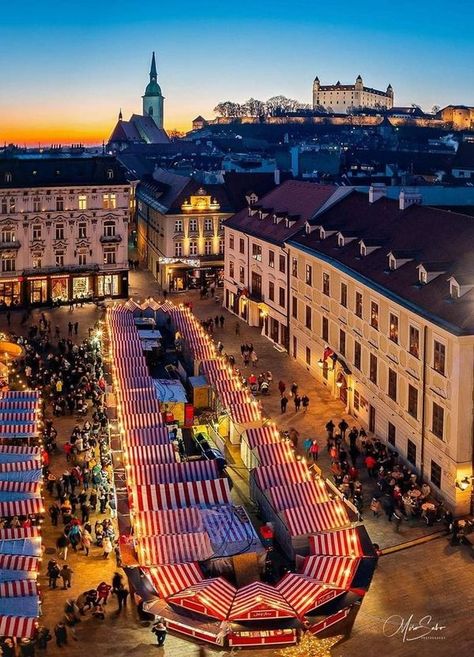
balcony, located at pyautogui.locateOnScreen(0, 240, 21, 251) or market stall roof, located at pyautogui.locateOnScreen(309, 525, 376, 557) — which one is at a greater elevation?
balcony, located at pyautogui.locateOnScreen(0, 240, 21, 251)

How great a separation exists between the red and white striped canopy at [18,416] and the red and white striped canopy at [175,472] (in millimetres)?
8265

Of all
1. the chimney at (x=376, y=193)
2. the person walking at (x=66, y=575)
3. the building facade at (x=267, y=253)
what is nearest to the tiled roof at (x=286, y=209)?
the building facade at (x=267, y=253)

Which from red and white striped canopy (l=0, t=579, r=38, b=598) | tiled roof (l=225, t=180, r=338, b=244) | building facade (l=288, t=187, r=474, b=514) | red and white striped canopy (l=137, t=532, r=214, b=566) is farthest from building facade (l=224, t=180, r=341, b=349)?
red and white striped canopy (l=0, t=579, r=38, b=598)

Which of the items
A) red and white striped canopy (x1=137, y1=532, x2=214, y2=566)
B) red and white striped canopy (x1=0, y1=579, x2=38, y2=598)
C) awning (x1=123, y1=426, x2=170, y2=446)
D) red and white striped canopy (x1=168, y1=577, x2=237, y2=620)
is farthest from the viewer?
awning (x1=123, y1=426, x2=170, y2=446)

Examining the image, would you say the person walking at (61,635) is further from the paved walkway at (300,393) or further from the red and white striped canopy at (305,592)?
the paved walkway at (300,393)

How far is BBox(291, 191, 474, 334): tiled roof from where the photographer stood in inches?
1331

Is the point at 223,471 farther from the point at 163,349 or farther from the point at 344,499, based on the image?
the point at 163,349

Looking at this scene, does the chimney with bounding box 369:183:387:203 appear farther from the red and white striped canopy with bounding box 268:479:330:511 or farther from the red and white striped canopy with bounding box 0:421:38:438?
the red and white striped canopy with bounding box 268:479:330:511

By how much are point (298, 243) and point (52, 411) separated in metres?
18.8

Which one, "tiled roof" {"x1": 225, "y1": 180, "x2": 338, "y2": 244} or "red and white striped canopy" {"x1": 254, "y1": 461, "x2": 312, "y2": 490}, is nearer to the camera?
"red and white striped canopy" {"x1": 254, "y1": 461, "x2": 312, "y2": 490}

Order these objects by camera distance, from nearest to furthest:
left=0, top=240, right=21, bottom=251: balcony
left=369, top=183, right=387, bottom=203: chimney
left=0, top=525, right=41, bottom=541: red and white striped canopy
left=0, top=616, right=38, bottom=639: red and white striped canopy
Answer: left=0, top=616, right=38, bottom=639: red and white striped canopy
left=0, top=525, right=41, bottom=541: red and white striped canopy
left=369, top=183, right=387, bottom=203: chimney
left=0, top=240, right=21, bottom=251: balcony

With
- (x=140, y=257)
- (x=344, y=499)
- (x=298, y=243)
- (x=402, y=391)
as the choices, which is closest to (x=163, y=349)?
(x=298, y=243)

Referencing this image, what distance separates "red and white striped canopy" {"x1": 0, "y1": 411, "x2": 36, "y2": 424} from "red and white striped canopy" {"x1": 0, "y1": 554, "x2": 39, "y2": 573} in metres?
12.2

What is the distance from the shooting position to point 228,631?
2309 centimetres
